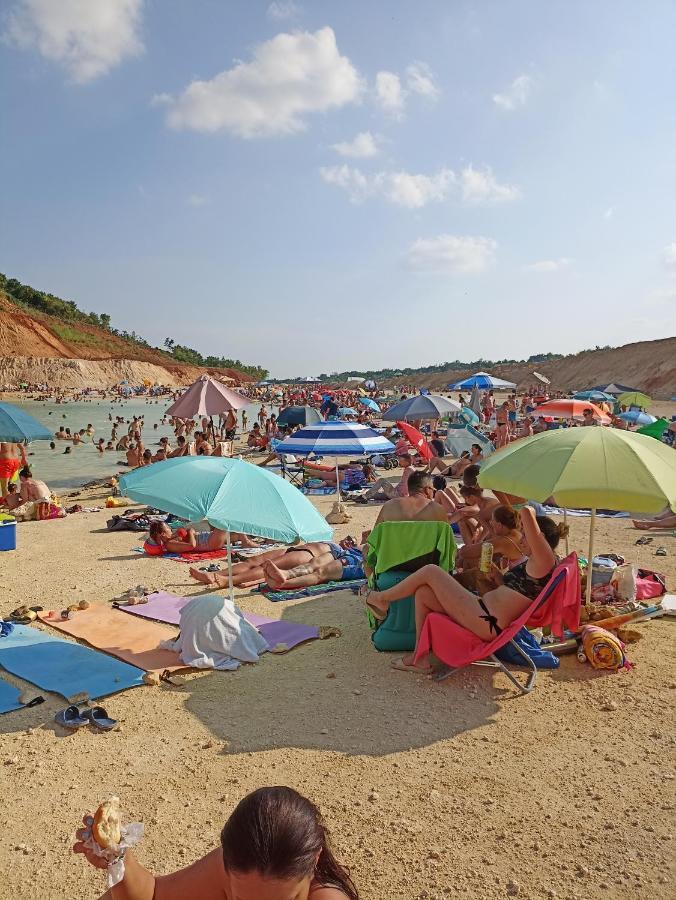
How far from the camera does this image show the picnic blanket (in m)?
5.10

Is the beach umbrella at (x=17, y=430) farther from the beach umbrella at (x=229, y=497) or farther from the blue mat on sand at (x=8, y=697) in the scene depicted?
the blue mat on sand at (x=8, y=697)

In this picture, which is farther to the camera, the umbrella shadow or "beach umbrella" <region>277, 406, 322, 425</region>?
"beach umbrella" <region>277, 406, 322, 425</region>

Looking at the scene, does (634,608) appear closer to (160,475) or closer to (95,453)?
(160,475)

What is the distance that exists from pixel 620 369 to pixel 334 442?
171 feet

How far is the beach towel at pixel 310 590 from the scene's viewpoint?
6312 mm

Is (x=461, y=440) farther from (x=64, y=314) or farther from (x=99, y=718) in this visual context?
(x=64, y=314)

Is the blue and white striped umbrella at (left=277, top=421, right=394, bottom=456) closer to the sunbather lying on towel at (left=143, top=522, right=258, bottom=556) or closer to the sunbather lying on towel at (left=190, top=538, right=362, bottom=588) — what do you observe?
the sunbather lying on towel at (left=143, top=522, right=258, bottom=556)

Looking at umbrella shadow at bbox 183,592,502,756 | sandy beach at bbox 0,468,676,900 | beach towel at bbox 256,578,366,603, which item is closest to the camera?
sandy beach at bbox 0,468,676,900

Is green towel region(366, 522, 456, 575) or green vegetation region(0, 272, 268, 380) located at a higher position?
green vegetation region(0, 272, 268, 380)

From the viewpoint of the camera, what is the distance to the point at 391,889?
2477 millimetres

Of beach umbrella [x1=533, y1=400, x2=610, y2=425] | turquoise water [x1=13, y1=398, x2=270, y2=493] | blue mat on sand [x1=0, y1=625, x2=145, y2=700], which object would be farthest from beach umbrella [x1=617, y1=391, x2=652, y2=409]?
blue mat on sand [x1=0, y1=625, x2=145, y2=700]

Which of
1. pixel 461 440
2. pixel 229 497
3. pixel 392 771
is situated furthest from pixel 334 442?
pixel 461 440

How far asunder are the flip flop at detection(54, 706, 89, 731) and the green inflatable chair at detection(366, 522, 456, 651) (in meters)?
2.06

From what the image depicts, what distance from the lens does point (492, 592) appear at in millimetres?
4070
